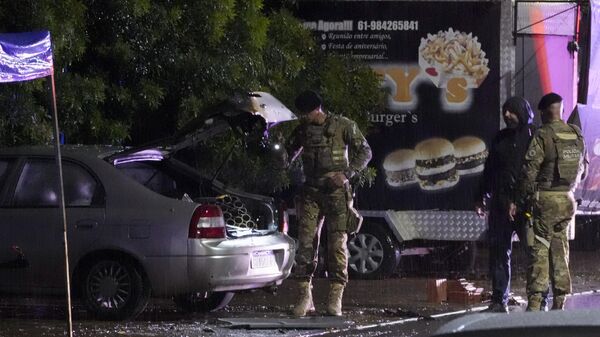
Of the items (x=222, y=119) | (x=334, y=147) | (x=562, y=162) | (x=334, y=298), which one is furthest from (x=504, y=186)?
(x=222, y=119)

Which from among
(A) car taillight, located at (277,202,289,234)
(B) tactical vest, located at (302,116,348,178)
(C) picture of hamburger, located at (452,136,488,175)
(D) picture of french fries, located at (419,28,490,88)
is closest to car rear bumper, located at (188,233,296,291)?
(A) car taillight, located at (277,202,289,234)

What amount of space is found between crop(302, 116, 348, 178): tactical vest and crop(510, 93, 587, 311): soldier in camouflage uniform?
1.52 metres

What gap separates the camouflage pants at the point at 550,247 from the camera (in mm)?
10352

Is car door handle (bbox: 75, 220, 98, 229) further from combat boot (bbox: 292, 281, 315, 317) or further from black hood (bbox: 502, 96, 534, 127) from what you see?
black hood (bbox: 502, 96, 534, 127)

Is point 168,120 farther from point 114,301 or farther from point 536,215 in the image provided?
point 536,215

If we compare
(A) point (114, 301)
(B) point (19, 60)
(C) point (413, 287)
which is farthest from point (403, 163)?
(B) point (19, 60)

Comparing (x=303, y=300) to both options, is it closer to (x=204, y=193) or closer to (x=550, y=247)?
(x=204, y=193)

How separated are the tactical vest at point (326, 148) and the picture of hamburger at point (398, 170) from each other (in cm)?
369

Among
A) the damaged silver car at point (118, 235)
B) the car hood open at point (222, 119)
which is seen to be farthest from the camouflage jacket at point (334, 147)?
the damaged silver car at point (118, 235)

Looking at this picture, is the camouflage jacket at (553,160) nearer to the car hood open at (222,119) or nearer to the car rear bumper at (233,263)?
the car hood open at (222,119)

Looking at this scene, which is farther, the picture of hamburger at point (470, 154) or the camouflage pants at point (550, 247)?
the picture of hamburger at point (470, 154)

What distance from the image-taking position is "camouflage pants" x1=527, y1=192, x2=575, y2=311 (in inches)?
408

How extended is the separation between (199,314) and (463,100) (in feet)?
14.9

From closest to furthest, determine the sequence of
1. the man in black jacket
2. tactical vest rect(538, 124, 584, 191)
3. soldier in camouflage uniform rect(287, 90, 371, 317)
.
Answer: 1. tactical vest rect(538, 124, 584, 191)
2. soldier in camouflage uniform rect(287, 90, 371, 317)
3. the man in black jacket
